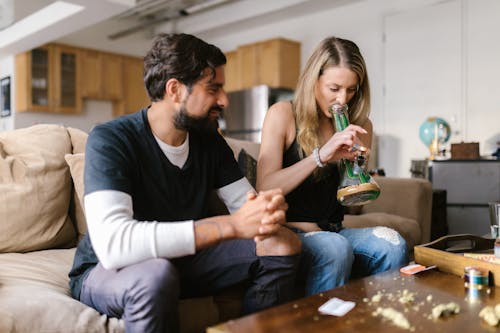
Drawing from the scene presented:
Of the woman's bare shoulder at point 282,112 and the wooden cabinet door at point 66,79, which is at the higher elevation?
the wooden cabinet door at point 66,79

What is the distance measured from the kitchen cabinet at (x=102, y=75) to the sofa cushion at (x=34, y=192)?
5.23 m

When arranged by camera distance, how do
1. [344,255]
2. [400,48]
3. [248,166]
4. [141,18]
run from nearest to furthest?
[344,255], [248,166], [400,48], [141,18]

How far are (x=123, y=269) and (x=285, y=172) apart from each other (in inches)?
24.4

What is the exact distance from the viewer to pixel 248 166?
1.91m

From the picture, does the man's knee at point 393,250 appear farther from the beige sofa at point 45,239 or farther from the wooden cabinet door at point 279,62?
the wooden cabinet door at point 279,62

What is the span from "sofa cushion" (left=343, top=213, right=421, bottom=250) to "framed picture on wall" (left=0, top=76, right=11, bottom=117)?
571cm

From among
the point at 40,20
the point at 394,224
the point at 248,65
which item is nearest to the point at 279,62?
the point at 248,65

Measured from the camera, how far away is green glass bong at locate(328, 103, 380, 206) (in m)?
1.35

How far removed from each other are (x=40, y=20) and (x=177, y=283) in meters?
4.84

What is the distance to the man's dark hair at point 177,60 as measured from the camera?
3.94ft

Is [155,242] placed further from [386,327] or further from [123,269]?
[386,327]

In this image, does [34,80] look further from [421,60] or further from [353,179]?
[353,179]

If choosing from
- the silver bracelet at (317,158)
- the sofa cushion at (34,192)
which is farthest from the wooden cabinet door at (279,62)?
the silver bracelet at (317,158)

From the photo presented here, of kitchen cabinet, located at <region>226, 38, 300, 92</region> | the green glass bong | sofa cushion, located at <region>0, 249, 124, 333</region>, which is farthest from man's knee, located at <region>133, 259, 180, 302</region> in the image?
kitchen cabinet, located at <region>226, 38, 300, 92</region>
